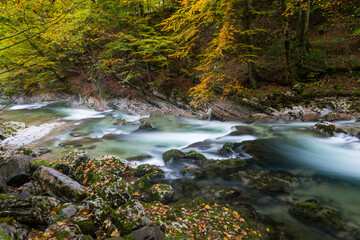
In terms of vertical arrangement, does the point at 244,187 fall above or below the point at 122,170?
below

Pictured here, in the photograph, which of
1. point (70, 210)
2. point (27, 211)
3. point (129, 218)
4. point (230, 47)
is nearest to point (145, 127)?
point (230, 47)

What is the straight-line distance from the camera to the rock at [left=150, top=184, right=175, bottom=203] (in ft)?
16.3

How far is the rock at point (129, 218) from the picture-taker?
2977 mm

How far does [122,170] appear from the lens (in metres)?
6.33

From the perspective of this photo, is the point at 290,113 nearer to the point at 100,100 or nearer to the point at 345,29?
the point at 345,29

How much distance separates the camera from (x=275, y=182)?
5.78 meters

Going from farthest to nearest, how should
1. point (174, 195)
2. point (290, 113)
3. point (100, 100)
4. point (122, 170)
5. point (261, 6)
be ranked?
point (100, 100) → point (261, 6) → point (290, 113) → point (122, 170) → point (174, 195)

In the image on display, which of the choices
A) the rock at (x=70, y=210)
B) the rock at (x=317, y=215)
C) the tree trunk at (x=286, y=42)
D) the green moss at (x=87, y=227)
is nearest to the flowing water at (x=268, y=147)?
the rock at (x=317, y=215)

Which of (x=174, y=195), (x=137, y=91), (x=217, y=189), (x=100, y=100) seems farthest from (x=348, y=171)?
(x=100, y=100)

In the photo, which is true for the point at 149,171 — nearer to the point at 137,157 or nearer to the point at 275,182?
the point at 137,157

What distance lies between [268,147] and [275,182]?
2.64 metres

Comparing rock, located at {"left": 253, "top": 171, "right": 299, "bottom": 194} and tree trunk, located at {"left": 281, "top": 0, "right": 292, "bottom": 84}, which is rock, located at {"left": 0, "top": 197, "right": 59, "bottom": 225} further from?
tree trunk, located at {"left": 281, "top": 0, "right": 292, "bottom": 84}

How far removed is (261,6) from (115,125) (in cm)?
1462

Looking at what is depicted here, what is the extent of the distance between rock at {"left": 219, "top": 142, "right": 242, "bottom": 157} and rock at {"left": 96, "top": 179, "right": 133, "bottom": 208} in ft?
15.1
